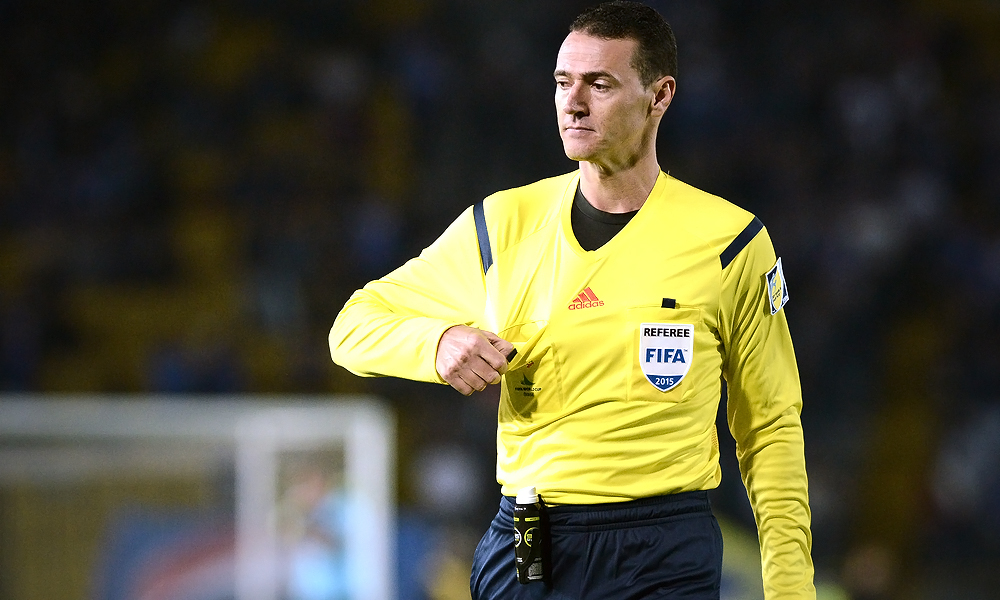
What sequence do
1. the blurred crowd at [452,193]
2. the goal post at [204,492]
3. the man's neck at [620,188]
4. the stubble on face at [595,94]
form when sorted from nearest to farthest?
the stubble on face at [595,94] → the man's neck at [620,188] → the goal post at [204,492] → the blurred crowd at [452,193]

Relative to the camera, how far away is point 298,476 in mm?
6043

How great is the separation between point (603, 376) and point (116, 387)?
6.35 m

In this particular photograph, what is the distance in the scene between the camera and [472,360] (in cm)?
222

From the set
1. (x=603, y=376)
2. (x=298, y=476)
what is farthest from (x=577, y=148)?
(x=298, y=476)

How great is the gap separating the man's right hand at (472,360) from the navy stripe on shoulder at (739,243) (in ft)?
1.76

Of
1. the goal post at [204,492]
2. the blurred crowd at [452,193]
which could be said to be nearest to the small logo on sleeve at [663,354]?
the goal post at [204,492]

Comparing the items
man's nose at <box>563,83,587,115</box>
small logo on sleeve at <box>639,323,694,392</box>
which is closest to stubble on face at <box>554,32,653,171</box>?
man's nose at <box>563,83,587,115</box>

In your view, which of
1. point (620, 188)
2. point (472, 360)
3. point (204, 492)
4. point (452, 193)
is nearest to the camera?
point (472, 360)

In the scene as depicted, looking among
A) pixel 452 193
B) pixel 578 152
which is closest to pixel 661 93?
pixel 578 152

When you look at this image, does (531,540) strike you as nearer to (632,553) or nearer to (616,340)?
(632,553)

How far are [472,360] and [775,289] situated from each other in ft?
2.45

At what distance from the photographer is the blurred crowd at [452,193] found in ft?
26.2

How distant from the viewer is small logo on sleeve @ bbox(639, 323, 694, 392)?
7.94ft

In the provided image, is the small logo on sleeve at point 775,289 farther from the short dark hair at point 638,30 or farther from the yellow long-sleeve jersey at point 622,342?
the short dark hair at point 638,30
